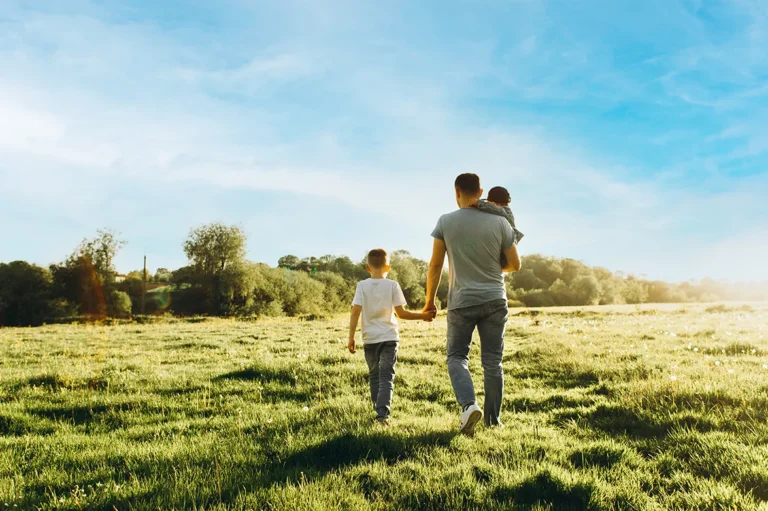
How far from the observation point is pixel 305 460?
4156mm

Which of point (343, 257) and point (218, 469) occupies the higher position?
point (343, 257)

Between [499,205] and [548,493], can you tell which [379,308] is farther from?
[548,493]

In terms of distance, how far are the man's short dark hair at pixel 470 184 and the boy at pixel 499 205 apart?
0.14m

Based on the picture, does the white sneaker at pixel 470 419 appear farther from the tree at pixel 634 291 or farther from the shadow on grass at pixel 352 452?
the tree at pixel 634 291

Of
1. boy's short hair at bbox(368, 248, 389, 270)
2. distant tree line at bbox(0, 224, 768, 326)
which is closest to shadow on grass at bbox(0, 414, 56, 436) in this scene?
boy's short hair at bbox(368, 248, 389, 270)

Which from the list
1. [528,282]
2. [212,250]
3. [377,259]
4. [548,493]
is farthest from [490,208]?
[528,282]

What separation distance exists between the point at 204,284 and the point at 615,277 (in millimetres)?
80178

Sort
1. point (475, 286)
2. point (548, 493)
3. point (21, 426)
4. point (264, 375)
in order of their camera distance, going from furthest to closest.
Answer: point (264, 375) < point (21, 426) < point (475, 286) < point (548, 493)

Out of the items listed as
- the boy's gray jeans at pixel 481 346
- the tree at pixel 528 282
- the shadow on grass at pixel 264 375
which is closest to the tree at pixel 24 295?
the shadow on grass at pixel 264 375

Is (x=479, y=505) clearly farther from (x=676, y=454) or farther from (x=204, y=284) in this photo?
(x=204, y=284)

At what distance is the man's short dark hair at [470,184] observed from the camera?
16.6 feet

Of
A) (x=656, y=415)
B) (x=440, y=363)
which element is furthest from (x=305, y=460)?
(x=440, y=363)

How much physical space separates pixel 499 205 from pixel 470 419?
2.47 metres

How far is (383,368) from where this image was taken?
5.55 m
